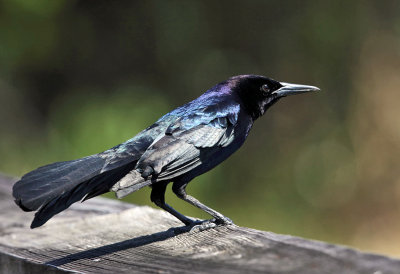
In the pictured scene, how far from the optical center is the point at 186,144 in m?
2.81

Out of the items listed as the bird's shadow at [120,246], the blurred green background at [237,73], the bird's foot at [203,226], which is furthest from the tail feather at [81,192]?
the blurred green background at [237,73]

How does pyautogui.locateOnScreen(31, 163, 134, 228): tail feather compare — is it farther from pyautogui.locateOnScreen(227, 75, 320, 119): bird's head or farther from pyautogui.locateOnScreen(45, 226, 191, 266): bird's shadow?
pyautogui.locateOnScreen(227, 75, 320, 119): bird's head

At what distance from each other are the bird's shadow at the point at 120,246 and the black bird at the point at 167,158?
0.12m

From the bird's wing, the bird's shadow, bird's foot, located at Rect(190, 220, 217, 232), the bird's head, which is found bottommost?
the bird's shadow

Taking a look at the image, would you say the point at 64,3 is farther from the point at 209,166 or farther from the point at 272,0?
the point at 209,166

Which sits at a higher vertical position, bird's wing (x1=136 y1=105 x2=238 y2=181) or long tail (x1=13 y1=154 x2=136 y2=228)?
bird's wing (x1=136 y1=105 x2=238 y2=181)

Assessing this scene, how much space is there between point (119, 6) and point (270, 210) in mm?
3116

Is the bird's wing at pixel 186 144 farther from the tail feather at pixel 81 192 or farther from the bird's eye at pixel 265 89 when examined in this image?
the bird's eye at pixel 265 89

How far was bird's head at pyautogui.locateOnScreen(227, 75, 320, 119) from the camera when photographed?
3.28m

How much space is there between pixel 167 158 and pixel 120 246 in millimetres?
420

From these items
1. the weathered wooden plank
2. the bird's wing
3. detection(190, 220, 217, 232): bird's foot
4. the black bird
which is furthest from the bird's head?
detection(190, 220, 217, 232): bird's foot

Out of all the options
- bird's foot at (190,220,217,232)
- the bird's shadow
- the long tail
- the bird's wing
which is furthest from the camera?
the bird's wing

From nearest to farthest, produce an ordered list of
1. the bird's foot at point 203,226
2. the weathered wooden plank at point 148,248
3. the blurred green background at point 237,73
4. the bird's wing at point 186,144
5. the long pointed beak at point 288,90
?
the weathered wooden plank at point 148,248
the bird's foot at point 203,226
the bird's wing at point 186,144
the long pointed beak at point 288,90
the blurred green background at point 237,73

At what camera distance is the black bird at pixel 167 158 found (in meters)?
2.25
